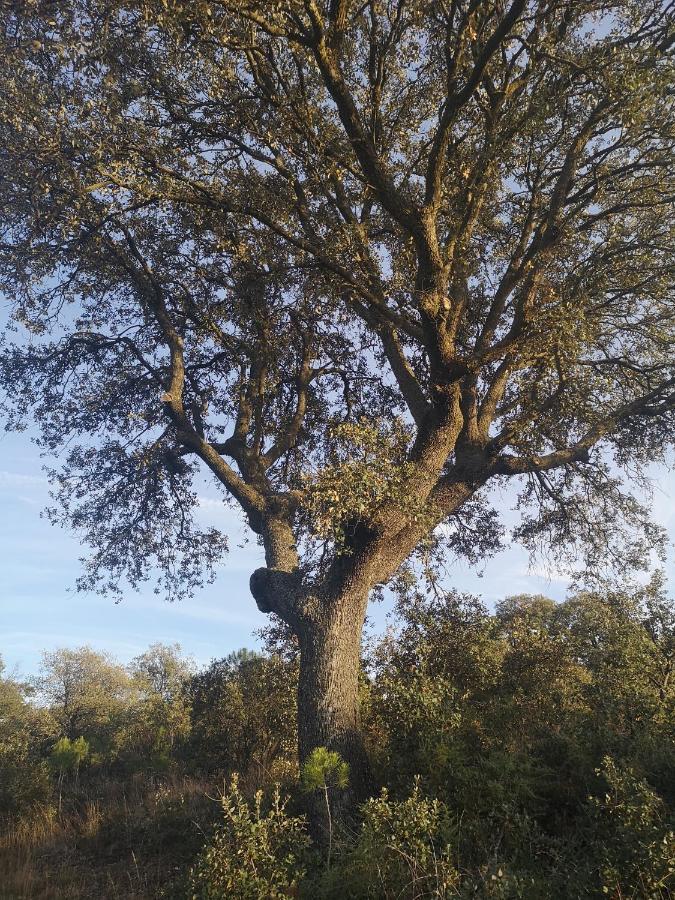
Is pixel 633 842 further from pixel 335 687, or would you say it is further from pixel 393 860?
pixel 335 687

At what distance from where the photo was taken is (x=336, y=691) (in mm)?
7793

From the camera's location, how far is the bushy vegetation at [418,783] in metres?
4.38

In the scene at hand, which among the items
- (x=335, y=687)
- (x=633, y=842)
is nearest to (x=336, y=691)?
(x=335, y=687)

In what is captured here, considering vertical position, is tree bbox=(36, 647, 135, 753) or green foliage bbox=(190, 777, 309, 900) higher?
tree bbox=(36, 647, 135, 753)

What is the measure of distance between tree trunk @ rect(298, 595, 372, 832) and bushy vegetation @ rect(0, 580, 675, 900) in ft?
1.19

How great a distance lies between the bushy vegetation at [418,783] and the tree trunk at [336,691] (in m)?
0.36

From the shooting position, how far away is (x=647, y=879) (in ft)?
12.3

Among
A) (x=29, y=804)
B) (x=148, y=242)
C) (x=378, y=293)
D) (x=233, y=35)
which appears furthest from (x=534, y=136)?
(x=29, y=804)

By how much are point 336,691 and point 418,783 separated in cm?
234

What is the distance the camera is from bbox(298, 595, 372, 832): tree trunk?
24.0 ft

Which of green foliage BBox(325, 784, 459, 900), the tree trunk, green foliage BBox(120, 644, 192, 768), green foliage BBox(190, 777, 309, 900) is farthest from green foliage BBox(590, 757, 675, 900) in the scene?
green foliage BBox(120, 644, 192, 768)

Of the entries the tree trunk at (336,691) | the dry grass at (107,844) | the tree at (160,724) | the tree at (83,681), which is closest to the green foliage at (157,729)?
the tree at (160,724)

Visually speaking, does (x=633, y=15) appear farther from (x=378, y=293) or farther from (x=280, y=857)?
(x=280, y=857)

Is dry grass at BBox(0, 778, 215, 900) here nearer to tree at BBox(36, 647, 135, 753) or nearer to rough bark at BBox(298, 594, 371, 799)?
rough bark at BBox(298, 594, 371, 799)
